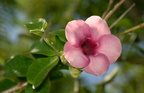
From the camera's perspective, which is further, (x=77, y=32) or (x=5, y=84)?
(x=5, y=84)

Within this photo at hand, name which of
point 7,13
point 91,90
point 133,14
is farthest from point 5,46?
point 133,14

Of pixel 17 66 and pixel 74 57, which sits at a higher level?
pixel 74 57

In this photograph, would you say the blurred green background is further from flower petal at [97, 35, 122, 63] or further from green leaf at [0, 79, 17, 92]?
flower petal at [97, 35, 122, 63]

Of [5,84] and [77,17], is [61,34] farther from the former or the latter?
[77,17]

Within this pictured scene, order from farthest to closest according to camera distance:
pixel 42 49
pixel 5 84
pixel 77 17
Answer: pixel 77 17 → pixel 5 84 → pixel 42 49

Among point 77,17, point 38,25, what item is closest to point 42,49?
point 38,25
